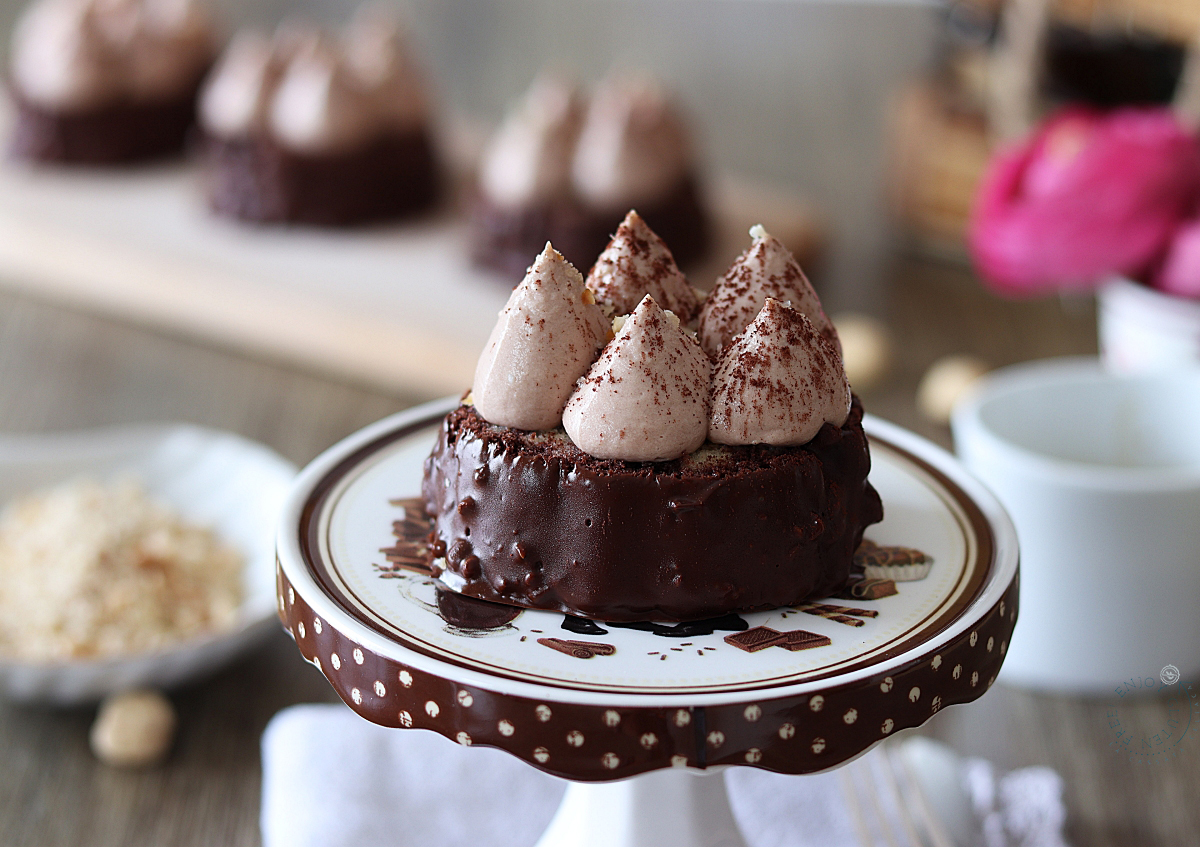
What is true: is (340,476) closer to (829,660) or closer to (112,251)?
(829,660)

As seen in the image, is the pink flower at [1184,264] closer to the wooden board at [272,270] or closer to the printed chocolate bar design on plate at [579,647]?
the wooden board at [272,270]

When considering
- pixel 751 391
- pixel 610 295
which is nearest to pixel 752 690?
pixel 751 391

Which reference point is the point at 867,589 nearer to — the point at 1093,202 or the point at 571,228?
the point at 1093,202

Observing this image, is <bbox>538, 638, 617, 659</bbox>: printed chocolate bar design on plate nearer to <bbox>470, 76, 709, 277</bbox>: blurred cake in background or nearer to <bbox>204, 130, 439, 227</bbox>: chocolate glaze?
<bbox>470, 76, 709, 277</bbox>: blurred cake in background

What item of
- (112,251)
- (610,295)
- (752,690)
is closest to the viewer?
(752,690)

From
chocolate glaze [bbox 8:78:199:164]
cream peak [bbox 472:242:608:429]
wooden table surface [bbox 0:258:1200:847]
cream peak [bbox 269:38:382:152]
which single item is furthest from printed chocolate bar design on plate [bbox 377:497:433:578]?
chocolate glaze [bbox 8:78:199:164]

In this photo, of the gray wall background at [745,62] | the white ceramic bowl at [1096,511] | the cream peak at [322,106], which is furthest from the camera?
the gray wall background at [745,62]

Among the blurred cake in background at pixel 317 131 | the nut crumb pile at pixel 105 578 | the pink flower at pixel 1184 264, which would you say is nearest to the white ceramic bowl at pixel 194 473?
the nut crumb pile at pixel 105 578
